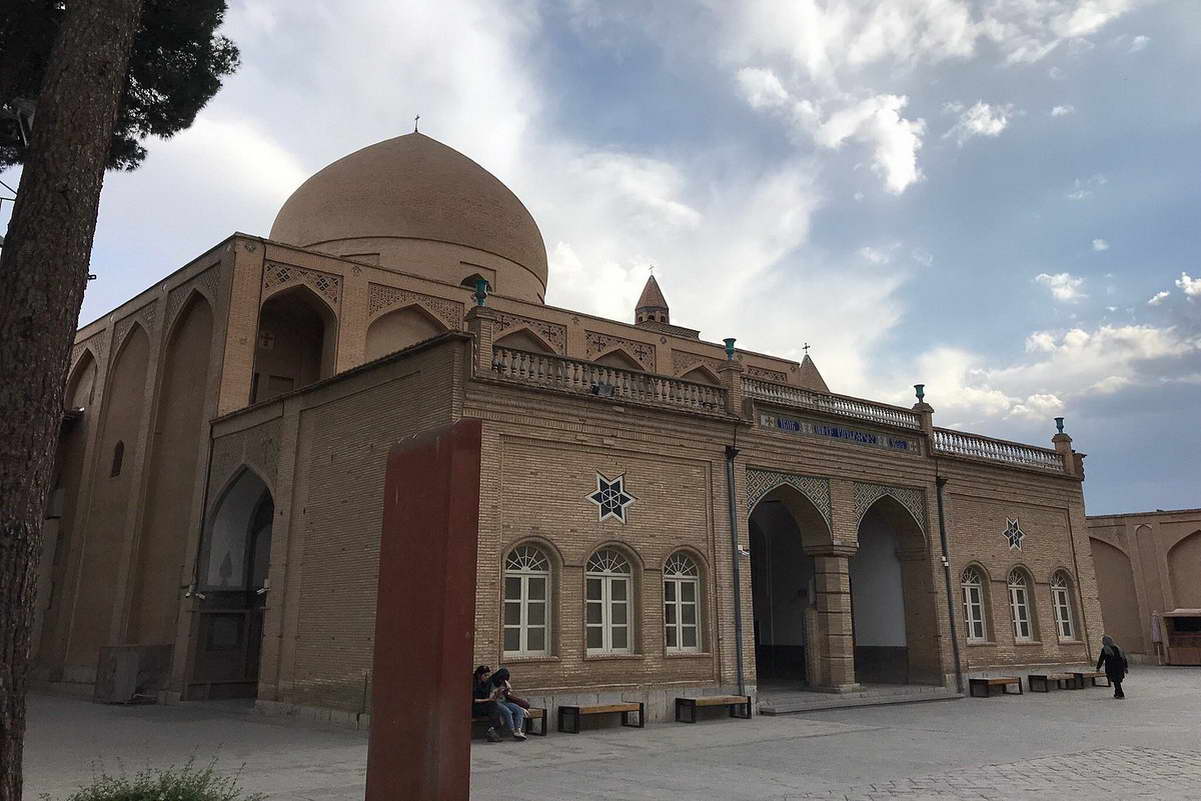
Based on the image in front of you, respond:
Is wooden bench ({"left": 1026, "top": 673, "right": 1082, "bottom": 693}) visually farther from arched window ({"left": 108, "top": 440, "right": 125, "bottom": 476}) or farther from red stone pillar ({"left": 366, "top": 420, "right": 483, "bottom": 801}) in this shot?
arched window ({"left": 108, "top": 440, "right": 125, "bottom": 476})

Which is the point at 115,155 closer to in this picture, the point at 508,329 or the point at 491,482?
the point at 491,482

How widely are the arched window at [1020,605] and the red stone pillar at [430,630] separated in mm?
18619

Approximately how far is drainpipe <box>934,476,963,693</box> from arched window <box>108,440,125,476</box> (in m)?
18.3

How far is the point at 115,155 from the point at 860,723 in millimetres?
12734

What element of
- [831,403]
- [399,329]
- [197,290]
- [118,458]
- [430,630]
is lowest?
[430,630]

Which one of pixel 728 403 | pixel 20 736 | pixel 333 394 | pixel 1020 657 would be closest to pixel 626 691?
pixel 728 403

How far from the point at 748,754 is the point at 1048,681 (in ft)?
39.5

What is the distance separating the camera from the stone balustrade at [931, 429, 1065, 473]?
1964 centimetres

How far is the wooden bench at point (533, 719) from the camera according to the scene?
1173cm

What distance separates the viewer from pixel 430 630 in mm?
4199

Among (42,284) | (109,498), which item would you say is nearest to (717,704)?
(42,284)

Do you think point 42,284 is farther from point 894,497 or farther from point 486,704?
point 894,497

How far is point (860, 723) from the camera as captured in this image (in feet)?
43.5

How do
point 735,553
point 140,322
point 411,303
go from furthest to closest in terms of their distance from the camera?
1. point 140,322
2. point 411,303
3. point 735,553
